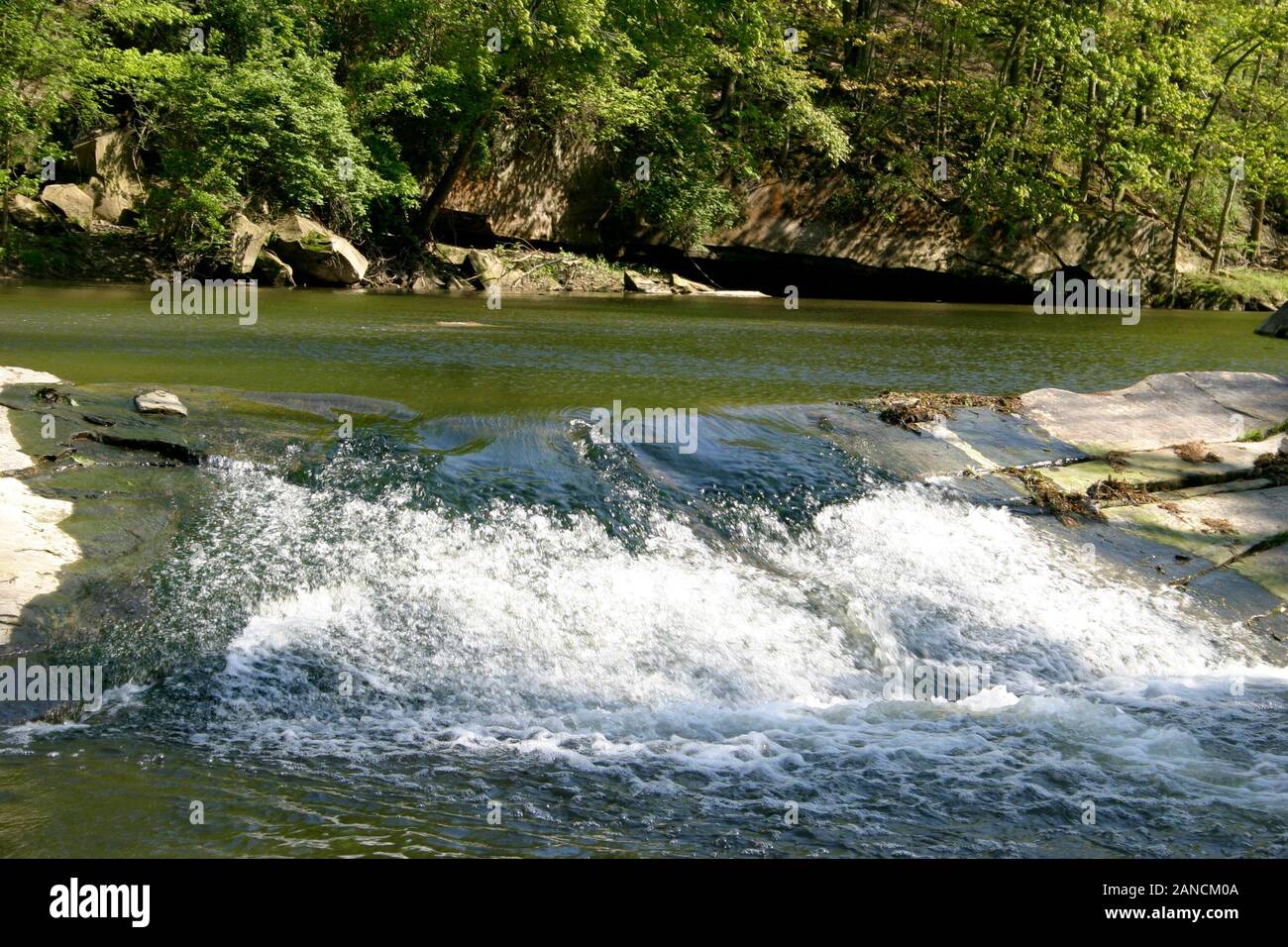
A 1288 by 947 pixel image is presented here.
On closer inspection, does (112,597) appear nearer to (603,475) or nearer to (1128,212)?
(603,475)

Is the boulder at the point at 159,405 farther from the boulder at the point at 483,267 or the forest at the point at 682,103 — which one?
the boulder at the point at 483,267

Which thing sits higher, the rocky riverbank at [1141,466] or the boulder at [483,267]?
the boulder at [483,267]

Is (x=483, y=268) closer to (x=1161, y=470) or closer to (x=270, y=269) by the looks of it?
(x=270, y=269)

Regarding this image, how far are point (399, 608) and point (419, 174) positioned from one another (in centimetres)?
2373

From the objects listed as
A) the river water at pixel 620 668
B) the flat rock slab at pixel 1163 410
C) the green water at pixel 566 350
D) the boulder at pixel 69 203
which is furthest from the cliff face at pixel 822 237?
the flat rock slab at pixel 1163 410

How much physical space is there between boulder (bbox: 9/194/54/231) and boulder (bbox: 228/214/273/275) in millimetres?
4673

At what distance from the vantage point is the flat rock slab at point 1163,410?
36.5 feet

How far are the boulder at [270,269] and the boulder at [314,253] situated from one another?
326 mm

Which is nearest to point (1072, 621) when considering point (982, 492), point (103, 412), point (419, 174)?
point (982, 492)

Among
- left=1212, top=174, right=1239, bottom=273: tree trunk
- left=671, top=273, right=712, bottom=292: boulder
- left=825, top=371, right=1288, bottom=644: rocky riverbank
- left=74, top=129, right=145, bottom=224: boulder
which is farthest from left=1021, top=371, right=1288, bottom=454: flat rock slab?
left=1212, top=174, right=1239, bottom=273: tree trunk

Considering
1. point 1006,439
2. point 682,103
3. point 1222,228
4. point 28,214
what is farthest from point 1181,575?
point 1222,228

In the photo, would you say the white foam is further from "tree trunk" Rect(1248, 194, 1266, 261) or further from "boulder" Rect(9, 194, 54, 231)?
"tree trunk" Rect(1248, 194, 1266, 261)

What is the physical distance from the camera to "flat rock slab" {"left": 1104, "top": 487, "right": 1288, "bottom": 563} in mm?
9148
